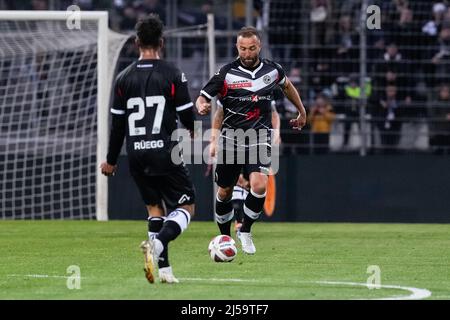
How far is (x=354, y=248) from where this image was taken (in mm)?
13484

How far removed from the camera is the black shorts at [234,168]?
1201 centimetres

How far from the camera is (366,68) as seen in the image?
21.1 metres

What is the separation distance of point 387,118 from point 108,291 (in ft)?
39.9

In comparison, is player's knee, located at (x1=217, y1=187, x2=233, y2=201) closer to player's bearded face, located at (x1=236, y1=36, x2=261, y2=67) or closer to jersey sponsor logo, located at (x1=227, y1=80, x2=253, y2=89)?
jersey sponsor logo, located at (x1=227, y1=80, x2=253, y2=89)

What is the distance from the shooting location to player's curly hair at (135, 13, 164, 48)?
30.2 ft

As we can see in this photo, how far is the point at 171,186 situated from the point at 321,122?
11669mm

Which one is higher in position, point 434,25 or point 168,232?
point 434,25

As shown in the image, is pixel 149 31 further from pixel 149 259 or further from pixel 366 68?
pixel 366 68

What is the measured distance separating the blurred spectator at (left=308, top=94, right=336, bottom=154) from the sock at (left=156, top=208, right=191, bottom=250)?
11434mm

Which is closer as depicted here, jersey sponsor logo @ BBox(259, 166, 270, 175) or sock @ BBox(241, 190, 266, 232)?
jersey sponsor logo @ BBox(259, 166, 270, 175)

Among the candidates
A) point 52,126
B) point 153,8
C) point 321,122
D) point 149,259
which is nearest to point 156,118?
point 149,259

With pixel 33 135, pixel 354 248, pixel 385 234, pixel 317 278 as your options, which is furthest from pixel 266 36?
pixel 317 278

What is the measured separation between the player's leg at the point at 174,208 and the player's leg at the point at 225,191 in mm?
2636

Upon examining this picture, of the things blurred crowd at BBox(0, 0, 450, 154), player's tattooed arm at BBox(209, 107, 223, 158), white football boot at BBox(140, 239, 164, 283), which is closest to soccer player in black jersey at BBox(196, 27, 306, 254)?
player's tattooed arm at BBox(209, 107, 223, 158)
